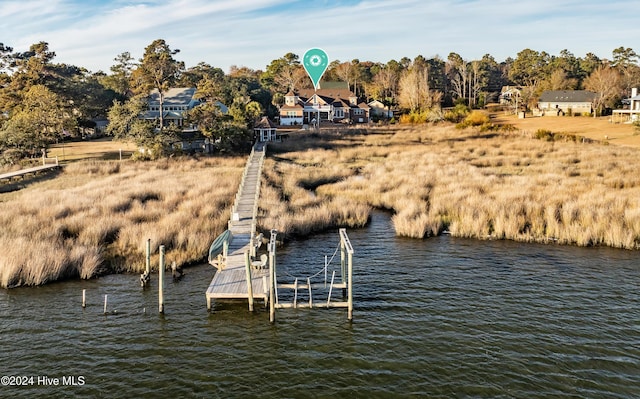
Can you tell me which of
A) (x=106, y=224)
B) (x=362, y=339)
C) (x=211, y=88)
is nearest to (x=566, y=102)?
(x=211, y=88)

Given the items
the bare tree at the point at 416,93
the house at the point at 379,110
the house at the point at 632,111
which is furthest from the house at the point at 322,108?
the house at the point at 632,111

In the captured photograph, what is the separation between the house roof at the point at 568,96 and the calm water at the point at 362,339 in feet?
325

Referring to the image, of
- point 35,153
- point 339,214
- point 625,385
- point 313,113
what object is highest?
point 313,113

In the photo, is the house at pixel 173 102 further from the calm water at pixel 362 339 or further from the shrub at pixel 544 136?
the calm water at pixel 362 339

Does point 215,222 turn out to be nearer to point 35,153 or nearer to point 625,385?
point 625,385

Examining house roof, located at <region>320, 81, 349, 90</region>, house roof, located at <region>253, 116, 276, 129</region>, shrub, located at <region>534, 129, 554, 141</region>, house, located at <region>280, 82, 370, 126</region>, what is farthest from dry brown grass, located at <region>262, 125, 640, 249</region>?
house roof, located at <region>320, 81, 349, 90</region>

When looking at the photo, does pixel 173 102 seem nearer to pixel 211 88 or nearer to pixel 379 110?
pixel 211 88

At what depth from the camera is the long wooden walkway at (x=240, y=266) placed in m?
19.2

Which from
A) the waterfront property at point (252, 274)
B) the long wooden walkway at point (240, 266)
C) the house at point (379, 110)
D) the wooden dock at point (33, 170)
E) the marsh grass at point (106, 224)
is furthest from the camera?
the house at point (379, 110)

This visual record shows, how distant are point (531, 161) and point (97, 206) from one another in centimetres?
4365

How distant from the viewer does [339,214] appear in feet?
106

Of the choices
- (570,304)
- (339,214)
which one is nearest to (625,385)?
(570,304)

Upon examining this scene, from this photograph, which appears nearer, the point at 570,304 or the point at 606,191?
the point at 570,304

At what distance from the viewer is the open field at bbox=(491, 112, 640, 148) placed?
70.8 meters
